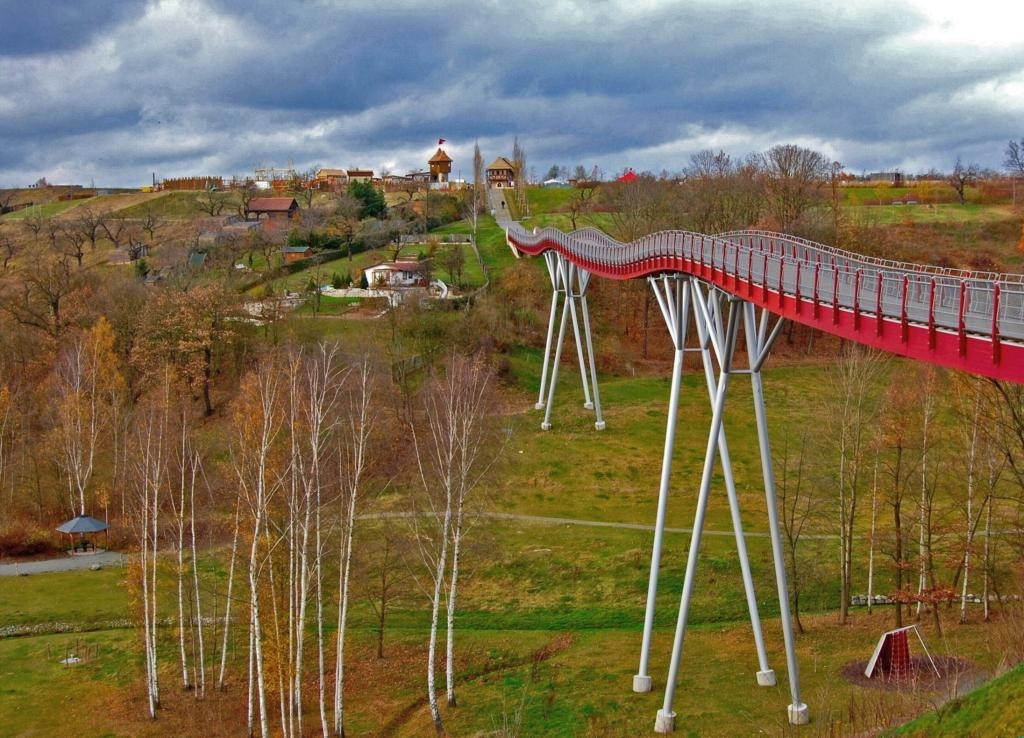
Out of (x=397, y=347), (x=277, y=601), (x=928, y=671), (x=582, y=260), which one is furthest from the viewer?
(x=397, y=347)

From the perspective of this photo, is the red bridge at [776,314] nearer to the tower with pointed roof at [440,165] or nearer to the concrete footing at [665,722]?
the concrete footing at [665,722]

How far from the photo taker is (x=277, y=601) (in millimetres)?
36375

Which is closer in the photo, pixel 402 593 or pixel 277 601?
pixel 277 601

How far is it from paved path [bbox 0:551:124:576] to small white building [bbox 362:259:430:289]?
1640 inches

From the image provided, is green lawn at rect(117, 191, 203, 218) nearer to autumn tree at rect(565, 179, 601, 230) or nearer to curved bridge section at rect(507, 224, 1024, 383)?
autumn tree at rect(565, 179, 601, 230)

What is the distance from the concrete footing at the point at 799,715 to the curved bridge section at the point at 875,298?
12.2m

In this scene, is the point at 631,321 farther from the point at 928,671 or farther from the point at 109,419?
the point at 928,671

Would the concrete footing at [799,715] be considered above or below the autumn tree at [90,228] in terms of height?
below

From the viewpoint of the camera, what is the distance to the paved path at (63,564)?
51.0 metres

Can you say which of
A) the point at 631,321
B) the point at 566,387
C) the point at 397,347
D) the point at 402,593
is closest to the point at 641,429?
the point at 566,387

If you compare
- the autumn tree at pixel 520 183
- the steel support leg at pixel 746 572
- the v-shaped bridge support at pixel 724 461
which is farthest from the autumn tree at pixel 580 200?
the steel support leg at pixel 746 572

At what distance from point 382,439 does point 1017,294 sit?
151ft

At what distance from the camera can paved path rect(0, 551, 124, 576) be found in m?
51.0

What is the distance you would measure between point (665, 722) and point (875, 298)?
15.6 meters
